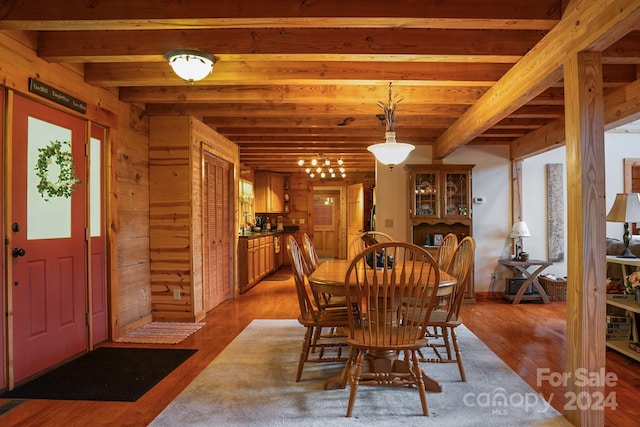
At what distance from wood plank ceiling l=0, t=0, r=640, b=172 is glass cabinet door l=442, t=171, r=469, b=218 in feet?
4.64

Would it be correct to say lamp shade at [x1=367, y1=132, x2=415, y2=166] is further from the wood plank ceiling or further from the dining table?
the dining table

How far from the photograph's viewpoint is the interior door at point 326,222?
10930 mm

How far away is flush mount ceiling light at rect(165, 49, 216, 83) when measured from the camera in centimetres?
276

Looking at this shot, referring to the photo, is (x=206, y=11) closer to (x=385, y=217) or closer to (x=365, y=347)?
(x=365, y=347)

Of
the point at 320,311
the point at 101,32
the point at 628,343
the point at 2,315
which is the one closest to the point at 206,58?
the point at 101,32

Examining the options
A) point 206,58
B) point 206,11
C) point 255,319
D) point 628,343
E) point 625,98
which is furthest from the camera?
point 255,319

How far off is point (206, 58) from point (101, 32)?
2.75ft

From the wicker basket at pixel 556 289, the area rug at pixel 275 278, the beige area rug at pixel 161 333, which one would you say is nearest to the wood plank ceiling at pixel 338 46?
the beige area rug at pixel 161 333

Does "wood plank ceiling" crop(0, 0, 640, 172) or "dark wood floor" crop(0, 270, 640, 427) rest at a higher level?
"wood plank ceiling" crop(0, 0, 640, 172)

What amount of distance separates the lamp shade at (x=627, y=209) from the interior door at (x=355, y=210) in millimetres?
5746

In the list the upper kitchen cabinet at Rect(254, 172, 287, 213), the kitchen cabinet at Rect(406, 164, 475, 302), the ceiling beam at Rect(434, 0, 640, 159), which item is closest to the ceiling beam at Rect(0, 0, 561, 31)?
the ceiling beam at Rect(434, 0, 640, 159)

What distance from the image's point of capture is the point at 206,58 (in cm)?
282

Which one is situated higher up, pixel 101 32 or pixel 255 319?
pixel 101 32

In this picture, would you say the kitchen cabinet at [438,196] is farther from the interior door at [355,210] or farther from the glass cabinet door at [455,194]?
the interior door at [355,210]
